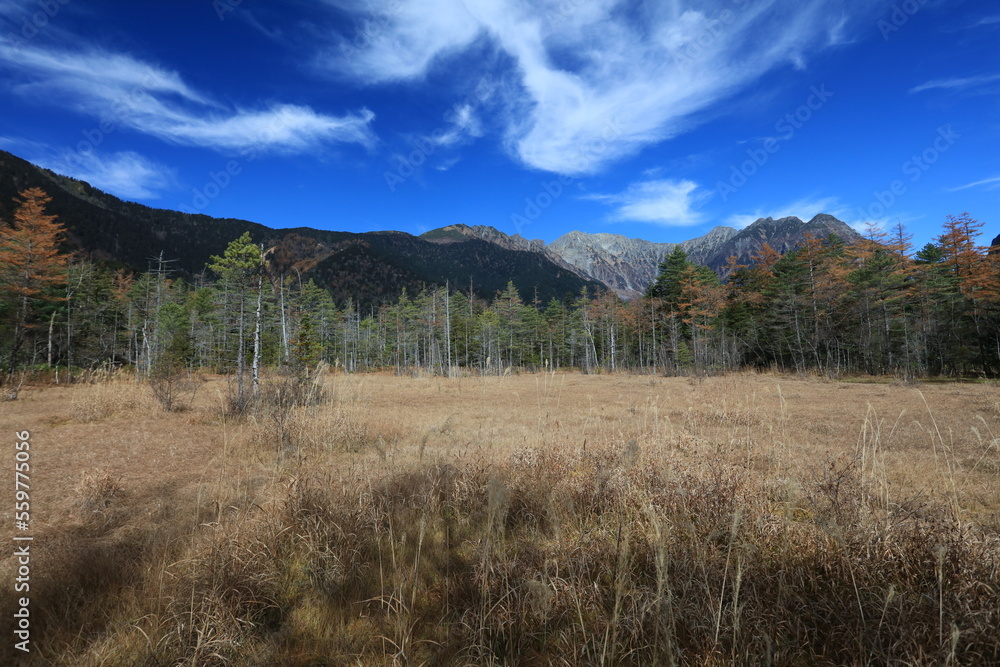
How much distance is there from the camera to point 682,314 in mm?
39469

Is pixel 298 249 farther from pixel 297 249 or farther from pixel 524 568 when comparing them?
pixel 524 568

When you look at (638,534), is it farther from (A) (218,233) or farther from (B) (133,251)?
(A) (218,233)

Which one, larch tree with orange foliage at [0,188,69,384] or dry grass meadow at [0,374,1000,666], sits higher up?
larch tree with orange foliage at [0,188,69,384]

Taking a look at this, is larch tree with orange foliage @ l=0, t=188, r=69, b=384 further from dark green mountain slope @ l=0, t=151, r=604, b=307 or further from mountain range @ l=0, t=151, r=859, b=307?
mountain range @ l=0, t=151, r=859, b=307

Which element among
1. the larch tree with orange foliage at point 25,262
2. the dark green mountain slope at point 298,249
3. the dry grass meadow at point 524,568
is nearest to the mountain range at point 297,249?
the dark green mountain slope at point 298,249

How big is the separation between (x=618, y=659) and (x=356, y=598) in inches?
Result: 64.6

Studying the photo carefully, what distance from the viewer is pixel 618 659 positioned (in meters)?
1.87

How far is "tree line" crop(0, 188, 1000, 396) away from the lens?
57.5 ft

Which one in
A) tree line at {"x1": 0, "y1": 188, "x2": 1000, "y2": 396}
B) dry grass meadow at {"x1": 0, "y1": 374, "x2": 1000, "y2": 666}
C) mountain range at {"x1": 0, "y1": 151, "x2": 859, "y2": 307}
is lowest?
dry grass meadow at {"x1": 0, "y1": 374, "x2": 1000, "y2": 666}

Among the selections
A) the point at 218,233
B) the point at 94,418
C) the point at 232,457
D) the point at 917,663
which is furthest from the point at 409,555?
the point at 218,233

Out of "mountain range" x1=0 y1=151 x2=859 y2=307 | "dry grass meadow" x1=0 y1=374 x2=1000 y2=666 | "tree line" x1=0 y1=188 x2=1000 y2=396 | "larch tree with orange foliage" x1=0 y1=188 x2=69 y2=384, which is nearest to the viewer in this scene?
"dry grass meadow" x1=0 y1=374 x2=1000 y2=666

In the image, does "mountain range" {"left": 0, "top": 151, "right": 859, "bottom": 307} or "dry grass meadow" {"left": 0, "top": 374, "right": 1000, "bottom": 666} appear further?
"mountain range" {"left": 0, "top": 151, "right": 859, "bottom": 307}

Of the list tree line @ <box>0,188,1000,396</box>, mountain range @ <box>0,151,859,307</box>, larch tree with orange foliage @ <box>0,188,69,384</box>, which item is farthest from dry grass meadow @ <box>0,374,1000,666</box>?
mountain range @ <box>0,151,859,307</box>

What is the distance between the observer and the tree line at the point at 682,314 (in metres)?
17.5
